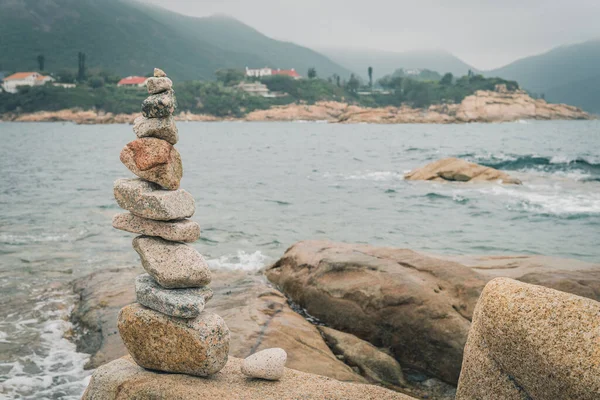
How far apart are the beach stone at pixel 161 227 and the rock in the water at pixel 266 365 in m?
1.77

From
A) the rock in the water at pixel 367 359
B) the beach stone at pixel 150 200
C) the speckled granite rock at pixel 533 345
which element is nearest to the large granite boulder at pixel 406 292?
the rock in the water at pixel 367 359

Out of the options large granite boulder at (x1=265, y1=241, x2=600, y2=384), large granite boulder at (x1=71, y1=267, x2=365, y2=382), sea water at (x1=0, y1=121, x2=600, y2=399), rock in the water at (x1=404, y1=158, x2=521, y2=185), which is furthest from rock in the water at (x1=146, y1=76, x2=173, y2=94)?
rock in the water at (x1=404, y1=158, x2=521, y2=185)

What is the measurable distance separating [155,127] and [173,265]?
1.81 metres

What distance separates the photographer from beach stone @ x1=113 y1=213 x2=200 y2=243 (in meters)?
7.06

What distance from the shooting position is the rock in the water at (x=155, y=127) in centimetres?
709

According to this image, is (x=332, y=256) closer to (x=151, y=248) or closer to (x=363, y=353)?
(x=363, y=353)

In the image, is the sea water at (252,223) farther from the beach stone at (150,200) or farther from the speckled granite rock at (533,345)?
the speckled granite rock at (533,345)

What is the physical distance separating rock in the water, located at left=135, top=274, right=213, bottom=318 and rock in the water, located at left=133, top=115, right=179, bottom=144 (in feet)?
6.33

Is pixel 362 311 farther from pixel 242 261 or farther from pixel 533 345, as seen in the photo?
pixel 242 261

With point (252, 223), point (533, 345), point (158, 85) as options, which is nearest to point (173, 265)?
point (158, 85)

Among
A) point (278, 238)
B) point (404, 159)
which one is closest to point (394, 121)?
point (404, 159)

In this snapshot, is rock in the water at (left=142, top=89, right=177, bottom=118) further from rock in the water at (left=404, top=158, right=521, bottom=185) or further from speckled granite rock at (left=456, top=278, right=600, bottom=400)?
rock in the water at (left=404, top=158, right=521, bottom=185)

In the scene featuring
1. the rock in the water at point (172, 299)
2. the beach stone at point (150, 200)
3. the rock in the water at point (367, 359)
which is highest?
the beach stone at point (150, 200)

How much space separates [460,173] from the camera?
3475 cm
